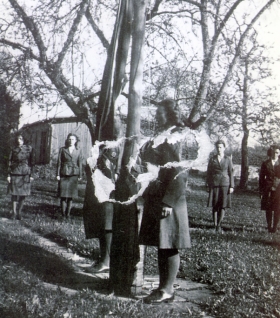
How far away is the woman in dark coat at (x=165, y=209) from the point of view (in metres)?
3.76

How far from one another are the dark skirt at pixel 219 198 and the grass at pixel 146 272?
501 millimetres

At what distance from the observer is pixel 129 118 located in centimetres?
402

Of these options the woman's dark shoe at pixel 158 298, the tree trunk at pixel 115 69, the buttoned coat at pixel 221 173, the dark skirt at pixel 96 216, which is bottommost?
the woman's dark shoe at pixel 158 298

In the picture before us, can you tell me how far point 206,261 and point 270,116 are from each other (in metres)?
7.83

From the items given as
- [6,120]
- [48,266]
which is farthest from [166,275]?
[6,120]

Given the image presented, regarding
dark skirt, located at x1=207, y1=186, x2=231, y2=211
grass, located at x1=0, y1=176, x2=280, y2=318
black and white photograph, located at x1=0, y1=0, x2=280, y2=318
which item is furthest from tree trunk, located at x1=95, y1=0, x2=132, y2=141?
dark skirt, located at x1=207, y1=186, x2=231, y2=211

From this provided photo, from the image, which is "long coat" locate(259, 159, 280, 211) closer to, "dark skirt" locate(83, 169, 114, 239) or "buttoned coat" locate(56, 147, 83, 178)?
"buttoned coat" locate(56, 147, 83, 178)

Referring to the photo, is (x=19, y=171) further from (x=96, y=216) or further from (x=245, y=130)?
(x=245, y=130)

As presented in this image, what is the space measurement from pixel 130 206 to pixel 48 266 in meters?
1.49

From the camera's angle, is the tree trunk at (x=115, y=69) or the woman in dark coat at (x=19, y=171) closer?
the tree trunk at (x=115, y=69)

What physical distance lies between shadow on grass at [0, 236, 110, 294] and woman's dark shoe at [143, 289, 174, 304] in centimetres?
49

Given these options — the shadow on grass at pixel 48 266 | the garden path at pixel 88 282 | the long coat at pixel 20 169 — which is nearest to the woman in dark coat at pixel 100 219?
the garden path at pixel 88 282

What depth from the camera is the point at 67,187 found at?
9188 mm

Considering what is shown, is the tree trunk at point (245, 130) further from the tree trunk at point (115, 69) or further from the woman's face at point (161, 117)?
the woman's face at point (161, 117)
